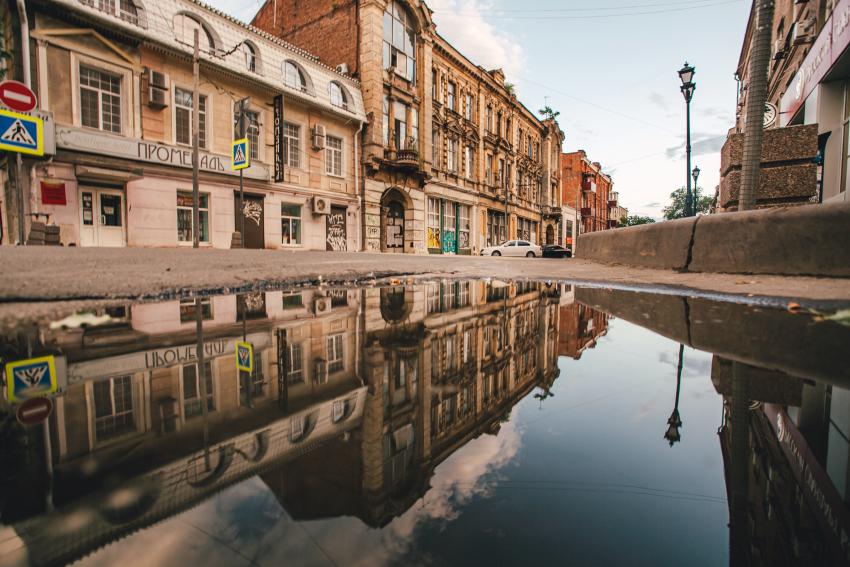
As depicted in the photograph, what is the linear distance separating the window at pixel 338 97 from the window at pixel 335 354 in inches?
814

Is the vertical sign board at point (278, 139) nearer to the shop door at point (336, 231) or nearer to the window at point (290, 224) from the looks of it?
the window at point (290, 224)

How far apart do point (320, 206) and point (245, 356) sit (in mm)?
18287

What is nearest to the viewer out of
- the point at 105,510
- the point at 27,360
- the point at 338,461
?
the point at 105,510

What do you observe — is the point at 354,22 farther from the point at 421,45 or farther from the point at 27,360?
the point at 27,360

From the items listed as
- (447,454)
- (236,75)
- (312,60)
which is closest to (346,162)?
(312,60)

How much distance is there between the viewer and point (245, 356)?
1.76m

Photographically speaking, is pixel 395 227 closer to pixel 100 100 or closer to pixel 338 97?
pixel 338 97

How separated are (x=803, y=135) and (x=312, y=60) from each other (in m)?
18.8

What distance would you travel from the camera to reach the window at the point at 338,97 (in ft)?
67.2

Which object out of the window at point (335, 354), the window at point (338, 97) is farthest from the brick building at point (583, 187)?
the window at point (335, 354)

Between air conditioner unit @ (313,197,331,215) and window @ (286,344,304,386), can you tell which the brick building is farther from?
window @ (286,344,304,386)

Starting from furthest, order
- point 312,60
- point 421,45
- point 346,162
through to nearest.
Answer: point 421,45 → point 346,162 → point 312,60

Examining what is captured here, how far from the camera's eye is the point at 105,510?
697 millimetres

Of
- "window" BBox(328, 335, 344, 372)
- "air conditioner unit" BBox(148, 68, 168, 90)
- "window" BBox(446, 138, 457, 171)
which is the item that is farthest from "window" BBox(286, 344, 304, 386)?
"window" BBox(446, 138, 457, 171)
